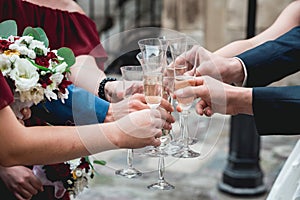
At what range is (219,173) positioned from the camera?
532 cm

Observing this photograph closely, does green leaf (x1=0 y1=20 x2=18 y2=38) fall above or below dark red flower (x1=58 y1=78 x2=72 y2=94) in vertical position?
above

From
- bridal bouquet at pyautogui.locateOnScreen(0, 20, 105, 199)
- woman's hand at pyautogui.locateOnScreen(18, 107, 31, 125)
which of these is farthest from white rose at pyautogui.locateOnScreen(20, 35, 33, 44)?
woman's hand at pyautogui.locateOnScreen(18, 107, 31, 125)

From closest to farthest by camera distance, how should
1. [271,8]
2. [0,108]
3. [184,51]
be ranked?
[0,108]
[184,51]
[271,8]

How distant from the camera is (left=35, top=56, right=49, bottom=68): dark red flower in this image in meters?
2.12

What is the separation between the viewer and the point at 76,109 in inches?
85.3

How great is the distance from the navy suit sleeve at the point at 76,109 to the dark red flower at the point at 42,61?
0.15 metres

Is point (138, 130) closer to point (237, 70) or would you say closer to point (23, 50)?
point (23, 50)

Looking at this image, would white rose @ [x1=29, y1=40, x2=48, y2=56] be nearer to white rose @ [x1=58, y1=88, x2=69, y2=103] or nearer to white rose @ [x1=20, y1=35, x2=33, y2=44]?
white rose @ [x1=20, y1=35, x2=33, y2=44]

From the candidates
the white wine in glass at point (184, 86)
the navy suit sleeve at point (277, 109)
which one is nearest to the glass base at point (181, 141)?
the white wine in glass at point (184, 86)

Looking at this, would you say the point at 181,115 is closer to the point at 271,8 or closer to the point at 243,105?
the point at 243,105

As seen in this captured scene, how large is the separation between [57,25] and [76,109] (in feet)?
1.72

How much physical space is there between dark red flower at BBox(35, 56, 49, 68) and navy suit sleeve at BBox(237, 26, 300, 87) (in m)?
0.94

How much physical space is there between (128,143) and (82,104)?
0.81 feet

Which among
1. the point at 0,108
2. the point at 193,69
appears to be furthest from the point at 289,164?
the point at 0,108
